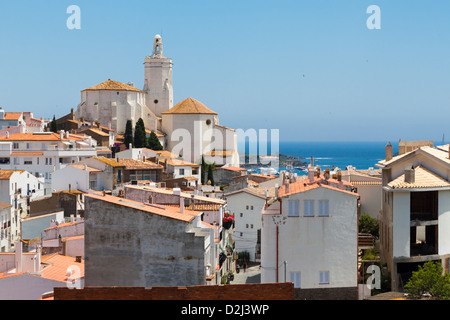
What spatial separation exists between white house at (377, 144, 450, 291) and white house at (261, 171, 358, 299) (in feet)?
7.98

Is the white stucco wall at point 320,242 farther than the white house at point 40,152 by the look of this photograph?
No

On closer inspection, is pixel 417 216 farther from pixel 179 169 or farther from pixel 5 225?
pixel 179 169

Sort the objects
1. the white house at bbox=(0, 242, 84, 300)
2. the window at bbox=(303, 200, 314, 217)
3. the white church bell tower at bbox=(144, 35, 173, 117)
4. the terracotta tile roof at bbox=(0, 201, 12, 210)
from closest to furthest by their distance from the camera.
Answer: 1. the white house at bbox=(0, 242, 84, 300)
2. the window at bbox=(303, 200, 314, 217)
3. the terracotta tile roof at bbox=(0, 201, 12, 210)
4. the white church bell tower at bbox=(144, 35, 173, 117)

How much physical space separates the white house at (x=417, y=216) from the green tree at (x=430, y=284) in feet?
4.93

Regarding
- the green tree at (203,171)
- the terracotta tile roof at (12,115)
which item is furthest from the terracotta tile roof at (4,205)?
the terracotta tile roof at (12,115)

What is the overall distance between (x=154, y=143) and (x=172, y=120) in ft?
22.4

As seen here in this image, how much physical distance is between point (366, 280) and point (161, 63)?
59.7 metres

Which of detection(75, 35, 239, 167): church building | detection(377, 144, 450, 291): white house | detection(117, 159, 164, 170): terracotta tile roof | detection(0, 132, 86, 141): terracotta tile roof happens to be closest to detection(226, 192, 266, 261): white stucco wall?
detection(117, 159, 164, 170): terracotta tile roof

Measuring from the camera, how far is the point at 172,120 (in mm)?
74000

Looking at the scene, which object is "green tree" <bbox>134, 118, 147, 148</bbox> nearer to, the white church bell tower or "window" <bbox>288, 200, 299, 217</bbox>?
the white church bell tower

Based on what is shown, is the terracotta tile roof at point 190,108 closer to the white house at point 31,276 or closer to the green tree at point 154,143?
the green tree at point 154,143

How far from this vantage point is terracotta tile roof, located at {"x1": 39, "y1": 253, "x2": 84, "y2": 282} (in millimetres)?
20388

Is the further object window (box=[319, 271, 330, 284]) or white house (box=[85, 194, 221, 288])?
window (box=[319, 271, 330, 284])

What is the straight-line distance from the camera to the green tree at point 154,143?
6756 cm
